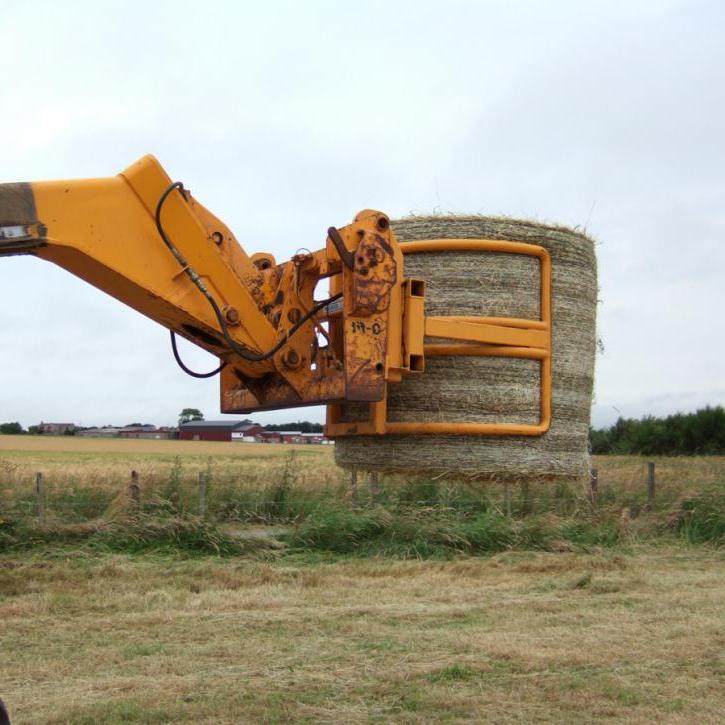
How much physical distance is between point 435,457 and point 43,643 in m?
3.68

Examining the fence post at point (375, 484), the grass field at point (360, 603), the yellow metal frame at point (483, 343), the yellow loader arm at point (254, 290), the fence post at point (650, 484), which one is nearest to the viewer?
the grass field at point (360, 603)

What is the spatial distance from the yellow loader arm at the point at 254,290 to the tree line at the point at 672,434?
1248 inches

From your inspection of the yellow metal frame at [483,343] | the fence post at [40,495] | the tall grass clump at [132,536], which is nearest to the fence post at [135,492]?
the tall grass clump at [132,536]

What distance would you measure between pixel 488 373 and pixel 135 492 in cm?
404

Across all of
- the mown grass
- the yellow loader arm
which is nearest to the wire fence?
the mown grass

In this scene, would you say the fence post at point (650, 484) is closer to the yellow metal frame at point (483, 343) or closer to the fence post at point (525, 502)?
the fence post at point (525, 502)

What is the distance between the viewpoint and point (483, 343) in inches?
315

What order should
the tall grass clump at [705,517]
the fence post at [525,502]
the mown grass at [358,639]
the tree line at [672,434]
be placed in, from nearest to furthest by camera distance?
the mown grass at [358,639] < the tall grass clump at [705,517] < the fence post at [525,502] < the tree line at [672,434]

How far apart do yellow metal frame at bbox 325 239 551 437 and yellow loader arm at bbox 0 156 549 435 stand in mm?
19

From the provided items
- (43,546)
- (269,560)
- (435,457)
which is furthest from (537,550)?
(43,546)

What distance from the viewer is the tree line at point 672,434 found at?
38906 millimetres

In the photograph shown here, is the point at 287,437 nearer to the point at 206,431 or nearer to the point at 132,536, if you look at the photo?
the point at 206,431

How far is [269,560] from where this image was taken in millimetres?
9125

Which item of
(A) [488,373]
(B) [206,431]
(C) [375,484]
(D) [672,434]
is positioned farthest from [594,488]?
(B) [206,431]
